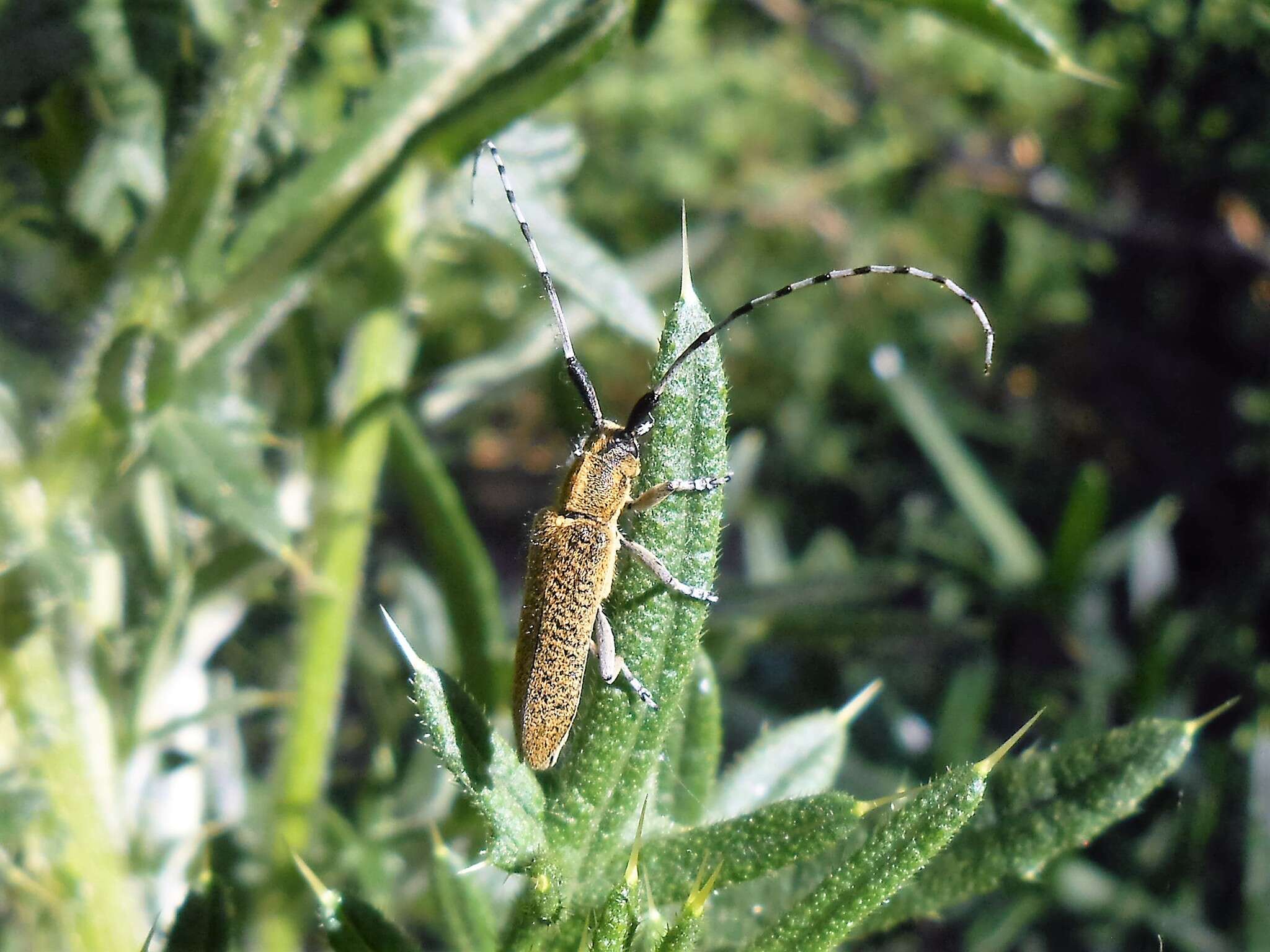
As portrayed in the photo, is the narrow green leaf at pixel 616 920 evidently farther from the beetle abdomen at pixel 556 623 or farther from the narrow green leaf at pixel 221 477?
the narrow green leaf at pixel 221 477

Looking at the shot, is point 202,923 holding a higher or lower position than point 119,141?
lower

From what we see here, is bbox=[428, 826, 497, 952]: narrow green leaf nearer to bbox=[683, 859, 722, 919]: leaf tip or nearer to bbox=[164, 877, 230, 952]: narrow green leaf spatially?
bbox=[164, 877, 230, 952]: narrow green leaf

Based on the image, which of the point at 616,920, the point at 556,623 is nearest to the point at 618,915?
the point at 616,920

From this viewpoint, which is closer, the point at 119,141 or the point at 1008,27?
the point at 1008,27

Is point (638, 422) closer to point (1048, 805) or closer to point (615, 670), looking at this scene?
point (615, 670)

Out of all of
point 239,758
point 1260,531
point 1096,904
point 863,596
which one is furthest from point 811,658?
point 239,758

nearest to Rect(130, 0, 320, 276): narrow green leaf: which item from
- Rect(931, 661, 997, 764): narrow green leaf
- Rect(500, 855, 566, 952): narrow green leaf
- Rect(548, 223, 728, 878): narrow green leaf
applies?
Rect(548, 223, 728, 878): narrow green leaf

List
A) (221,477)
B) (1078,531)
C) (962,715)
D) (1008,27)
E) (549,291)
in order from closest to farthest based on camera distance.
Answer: (1008,27) < (221,477) < (549,291) < (962,715) < (1078,531)
